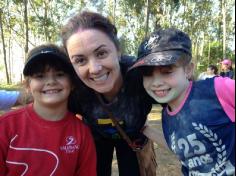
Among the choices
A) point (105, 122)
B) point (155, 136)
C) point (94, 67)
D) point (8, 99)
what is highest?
point (94, 67)

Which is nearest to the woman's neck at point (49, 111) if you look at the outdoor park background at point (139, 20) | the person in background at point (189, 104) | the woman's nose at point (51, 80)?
the woman's nose at point (51, 80)

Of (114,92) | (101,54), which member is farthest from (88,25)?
(114,92)

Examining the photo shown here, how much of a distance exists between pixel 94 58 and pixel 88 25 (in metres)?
0.23

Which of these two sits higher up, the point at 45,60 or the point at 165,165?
the point at 45,60

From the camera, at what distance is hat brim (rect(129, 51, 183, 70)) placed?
1920 mm

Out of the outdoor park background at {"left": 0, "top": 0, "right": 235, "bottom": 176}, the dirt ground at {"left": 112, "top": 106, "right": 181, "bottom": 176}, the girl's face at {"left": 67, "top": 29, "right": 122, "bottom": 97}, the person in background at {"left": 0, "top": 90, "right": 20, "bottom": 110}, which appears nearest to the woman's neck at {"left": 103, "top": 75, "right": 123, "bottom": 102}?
the girl's face at {"left": 67, "top": 29, "right": 122, "bottom": 97}

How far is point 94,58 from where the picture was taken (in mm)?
2109

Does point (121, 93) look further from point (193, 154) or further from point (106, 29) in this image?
point (193, 154)

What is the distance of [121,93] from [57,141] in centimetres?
51

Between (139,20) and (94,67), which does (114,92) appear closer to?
(94,67)

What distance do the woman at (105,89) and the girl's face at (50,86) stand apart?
0.42 feet

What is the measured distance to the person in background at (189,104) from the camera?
6.01 ft

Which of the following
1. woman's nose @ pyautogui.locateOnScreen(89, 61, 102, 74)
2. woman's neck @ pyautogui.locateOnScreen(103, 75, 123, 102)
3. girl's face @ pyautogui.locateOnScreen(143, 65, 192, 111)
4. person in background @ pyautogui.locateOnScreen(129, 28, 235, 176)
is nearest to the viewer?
person in background @ pyautogui.locateOnScreen(129, 28, 235, 176)

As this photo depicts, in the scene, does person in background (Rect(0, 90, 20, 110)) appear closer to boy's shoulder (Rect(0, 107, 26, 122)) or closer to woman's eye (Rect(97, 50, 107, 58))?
boy's shoulder (Rect(0, 107, 26, 122))
